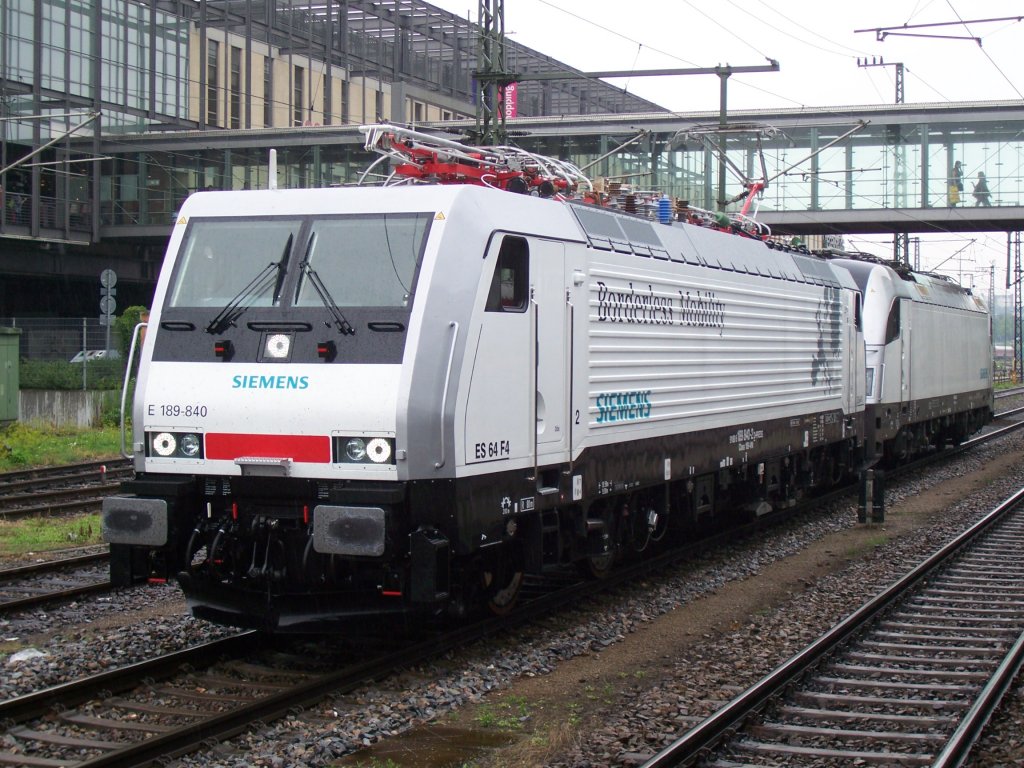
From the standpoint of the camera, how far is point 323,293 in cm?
859

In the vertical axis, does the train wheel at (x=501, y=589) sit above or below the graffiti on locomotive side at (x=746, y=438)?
below

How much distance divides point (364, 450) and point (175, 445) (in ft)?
4.66

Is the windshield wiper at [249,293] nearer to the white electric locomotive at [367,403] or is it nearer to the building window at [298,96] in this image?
the white electric locomotive at [367,403]

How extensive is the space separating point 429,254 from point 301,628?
2.58 m

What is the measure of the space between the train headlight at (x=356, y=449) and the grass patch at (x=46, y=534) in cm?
700

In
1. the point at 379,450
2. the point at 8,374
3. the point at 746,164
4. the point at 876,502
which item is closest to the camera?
the point at 379,450

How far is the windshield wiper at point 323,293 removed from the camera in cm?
838

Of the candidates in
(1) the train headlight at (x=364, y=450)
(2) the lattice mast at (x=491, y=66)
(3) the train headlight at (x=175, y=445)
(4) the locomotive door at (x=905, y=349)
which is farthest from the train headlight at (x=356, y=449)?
(4) the locomotive door at (x=905, y=349)

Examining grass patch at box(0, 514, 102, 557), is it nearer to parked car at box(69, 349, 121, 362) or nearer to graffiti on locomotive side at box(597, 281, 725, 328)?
graffiti on locomotive side at box(597, 281, 725, 328)

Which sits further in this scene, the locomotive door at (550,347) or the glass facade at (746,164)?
the glass facade at (746,164)

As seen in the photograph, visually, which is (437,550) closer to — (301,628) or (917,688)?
(301,628)

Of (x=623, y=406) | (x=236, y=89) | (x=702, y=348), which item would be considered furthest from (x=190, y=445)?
(x=236, y=89)

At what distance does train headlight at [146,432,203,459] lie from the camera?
8484 millimetres

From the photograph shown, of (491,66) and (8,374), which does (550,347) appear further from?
(8,374)
